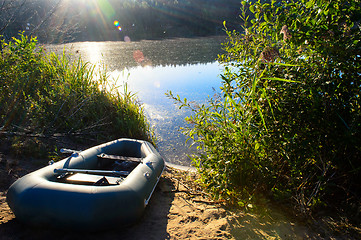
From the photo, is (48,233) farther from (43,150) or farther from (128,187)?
(43,150)

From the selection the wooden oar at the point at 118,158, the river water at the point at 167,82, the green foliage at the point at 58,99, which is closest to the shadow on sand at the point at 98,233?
the wooden oar at the point at 118,158

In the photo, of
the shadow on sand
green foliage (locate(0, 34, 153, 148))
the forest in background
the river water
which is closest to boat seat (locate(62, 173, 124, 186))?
the shadow on sand

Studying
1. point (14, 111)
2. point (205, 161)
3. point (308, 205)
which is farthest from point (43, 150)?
point (308, 205)

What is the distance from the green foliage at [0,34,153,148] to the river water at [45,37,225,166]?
1.59 feet

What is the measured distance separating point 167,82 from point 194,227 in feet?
22.4

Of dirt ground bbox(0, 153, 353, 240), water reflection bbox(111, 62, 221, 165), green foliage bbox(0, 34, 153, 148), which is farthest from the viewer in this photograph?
water reflection bbox(111, 62, 221, 165)

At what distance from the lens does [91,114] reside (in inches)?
175

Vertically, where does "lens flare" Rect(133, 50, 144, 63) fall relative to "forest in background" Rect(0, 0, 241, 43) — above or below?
below

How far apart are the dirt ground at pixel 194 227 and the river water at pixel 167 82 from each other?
1256 millimetres

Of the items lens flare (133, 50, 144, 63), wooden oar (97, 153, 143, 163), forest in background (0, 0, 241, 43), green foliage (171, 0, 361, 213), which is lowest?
wooden oar (97, 153, 143, 163)

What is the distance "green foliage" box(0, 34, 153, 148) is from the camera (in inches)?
157

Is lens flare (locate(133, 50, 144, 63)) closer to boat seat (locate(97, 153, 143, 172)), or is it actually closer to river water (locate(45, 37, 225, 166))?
river water (locate(45, 37, 225, 166))

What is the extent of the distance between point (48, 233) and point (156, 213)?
88cm

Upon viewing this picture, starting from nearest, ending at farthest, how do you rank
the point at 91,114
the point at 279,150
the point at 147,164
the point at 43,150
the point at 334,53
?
the point at 334,53 → the point at 279,150 → the point at 147,164 → the point at 43,150 → the point at 91,114
